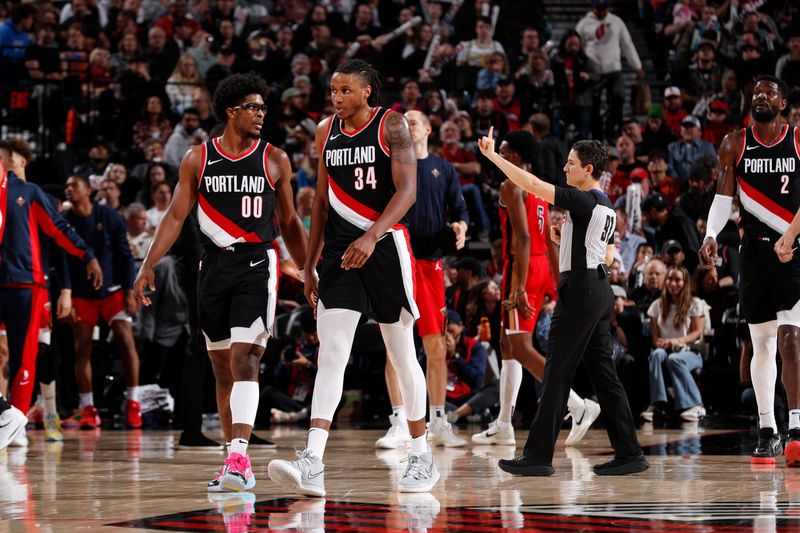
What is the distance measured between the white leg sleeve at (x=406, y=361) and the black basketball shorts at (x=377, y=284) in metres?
0.05

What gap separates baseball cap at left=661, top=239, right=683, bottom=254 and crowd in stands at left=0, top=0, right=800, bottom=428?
11cm

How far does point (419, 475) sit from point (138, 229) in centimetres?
782

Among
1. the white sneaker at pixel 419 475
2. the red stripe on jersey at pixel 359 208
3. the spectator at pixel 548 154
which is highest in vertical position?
the spectator at pixel 548 154

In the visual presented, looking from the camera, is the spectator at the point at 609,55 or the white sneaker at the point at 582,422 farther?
the spectator at the point at 609,55

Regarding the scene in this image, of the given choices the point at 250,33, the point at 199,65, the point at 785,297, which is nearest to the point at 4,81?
the point at 199,65

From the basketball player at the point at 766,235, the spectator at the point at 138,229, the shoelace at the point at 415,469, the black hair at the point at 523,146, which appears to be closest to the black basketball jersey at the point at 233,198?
the shoelace at the point at 415,469

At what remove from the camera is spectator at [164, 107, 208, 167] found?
14938mm

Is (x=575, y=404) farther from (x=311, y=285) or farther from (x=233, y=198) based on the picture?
(x=233, y=198)

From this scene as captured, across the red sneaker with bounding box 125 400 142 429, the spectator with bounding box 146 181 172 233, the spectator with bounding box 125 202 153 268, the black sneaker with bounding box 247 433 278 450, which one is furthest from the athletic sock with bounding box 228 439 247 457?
the spectator with bounding box 125 202 153 268

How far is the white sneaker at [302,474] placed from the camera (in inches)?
206

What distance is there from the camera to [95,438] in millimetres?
9234

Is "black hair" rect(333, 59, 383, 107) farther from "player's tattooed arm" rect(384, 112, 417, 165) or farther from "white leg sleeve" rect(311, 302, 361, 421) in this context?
"white leg sleeve" rect(311, 302, 361, 421)

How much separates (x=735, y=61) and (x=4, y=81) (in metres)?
9.45

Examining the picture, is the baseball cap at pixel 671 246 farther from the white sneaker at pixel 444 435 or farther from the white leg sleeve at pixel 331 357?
the white leg sleeve at pixel 331 357
